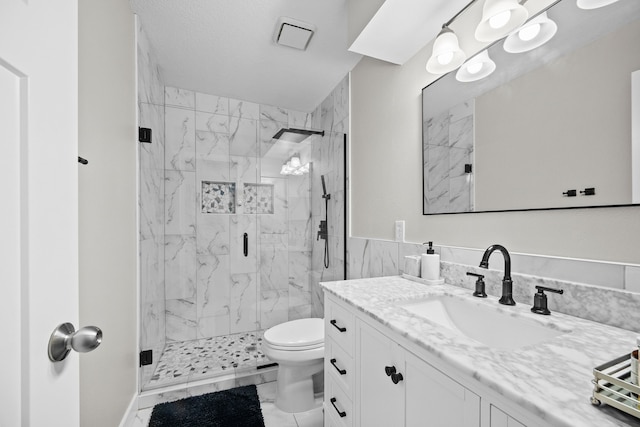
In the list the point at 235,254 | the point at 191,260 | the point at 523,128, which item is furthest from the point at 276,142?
Answer: the point at 523,128

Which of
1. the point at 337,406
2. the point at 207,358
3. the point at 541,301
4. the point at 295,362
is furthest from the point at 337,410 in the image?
the point at 207,358

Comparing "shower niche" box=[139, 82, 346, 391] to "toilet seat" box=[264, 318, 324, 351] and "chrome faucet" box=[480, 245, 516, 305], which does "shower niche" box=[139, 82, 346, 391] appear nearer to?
"toilet seat" box=[264, 318, 324, 351]

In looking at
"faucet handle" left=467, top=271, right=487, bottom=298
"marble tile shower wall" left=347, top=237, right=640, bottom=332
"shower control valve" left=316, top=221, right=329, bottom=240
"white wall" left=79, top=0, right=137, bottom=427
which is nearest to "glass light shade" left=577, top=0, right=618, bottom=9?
"marble tile shower wall" left=347, top=237, right=640, bottom=332

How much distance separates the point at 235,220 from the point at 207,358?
1242mm

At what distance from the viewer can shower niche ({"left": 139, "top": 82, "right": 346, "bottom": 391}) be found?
102 inches

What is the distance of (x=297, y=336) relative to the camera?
6.15 ft

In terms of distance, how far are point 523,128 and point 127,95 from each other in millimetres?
1995

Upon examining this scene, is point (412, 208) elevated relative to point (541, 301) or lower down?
elevated

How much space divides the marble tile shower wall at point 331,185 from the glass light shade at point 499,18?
4.29 feet

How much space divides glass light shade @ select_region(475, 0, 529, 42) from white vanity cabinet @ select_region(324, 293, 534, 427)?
1.17 meters

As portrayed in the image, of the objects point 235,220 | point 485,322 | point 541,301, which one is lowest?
point 485,322

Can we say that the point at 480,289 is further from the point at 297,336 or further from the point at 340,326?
the point at 297,336

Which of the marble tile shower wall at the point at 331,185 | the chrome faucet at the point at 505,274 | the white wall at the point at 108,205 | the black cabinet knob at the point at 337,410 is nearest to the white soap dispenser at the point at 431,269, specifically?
the chrome faucet at the point at 505,274

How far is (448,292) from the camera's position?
1154 millimetres
